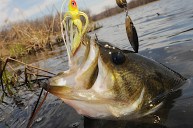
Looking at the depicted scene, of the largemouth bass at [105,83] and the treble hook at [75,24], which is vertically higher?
the treble hook at [75,24]

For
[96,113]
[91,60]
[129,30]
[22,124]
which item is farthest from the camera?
[22,124]

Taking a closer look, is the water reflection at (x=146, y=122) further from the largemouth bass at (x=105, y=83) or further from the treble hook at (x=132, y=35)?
the treble hook at (x=132, y=35)

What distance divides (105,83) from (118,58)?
26cm

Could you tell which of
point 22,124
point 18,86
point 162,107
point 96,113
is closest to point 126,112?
point 96,113

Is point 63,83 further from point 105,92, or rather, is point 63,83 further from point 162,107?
point 162,107

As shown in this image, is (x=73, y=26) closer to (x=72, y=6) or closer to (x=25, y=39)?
(x=72, y=6)

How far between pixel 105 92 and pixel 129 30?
2.43ft

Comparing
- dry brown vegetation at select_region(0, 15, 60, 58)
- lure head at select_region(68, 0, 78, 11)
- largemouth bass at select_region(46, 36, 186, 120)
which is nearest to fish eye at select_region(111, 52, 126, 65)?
largemouth bass at select_region(46, 36, 186, 120)

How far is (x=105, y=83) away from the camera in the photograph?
91.9 inches

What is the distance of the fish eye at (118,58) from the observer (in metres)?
2.40

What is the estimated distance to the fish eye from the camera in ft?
7.89

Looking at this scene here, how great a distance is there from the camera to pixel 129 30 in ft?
9.09

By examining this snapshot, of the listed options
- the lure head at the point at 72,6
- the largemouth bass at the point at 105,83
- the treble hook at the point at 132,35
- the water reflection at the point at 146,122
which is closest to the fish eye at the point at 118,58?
the largemouth bass at the point at 105,83

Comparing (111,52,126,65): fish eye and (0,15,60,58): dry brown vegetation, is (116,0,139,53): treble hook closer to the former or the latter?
(111,52,126,65): fish eye
